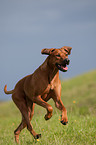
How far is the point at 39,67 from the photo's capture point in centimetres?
493

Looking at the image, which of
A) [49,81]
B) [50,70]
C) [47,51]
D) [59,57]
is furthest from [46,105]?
[47,51]

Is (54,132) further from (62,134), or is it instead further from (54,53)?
(54,53)

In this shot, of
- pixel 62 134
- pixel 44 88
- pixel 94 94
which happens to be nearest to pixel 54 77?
pixel 44 88

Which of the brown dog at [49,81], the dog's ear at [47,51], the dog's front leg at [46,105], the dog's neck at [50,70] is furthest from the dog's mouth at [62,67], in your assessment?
the dog's front leg at [46,105]

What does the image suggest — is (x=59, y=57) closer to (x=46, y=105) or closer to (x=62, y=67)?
(x=62, y=67)

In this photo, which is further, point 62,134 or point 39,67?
point 62,134

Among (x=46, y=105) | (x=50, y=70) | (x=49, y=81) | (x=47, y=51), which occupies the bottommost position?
(x=46, y=105)

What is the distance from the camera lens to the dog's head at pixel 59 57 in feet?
14.0

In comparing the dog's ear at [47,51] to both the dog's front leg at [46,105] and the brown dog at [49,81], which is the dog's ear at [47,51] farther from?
the dog's front leg at [46,105]

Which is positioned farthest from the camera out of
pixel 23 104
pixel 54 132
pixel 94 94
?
pixel 94 94

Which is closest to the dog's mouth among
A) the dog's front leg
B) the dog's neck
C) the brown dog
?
the brown dog

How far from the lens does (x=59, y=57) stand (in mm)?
4371

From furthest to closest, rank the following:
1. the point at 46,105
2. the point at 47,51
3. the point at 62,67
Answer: the point at 47,51, the point at 46,105, the point at 62,67

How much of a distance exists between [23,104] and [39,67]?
1013 millimetres
